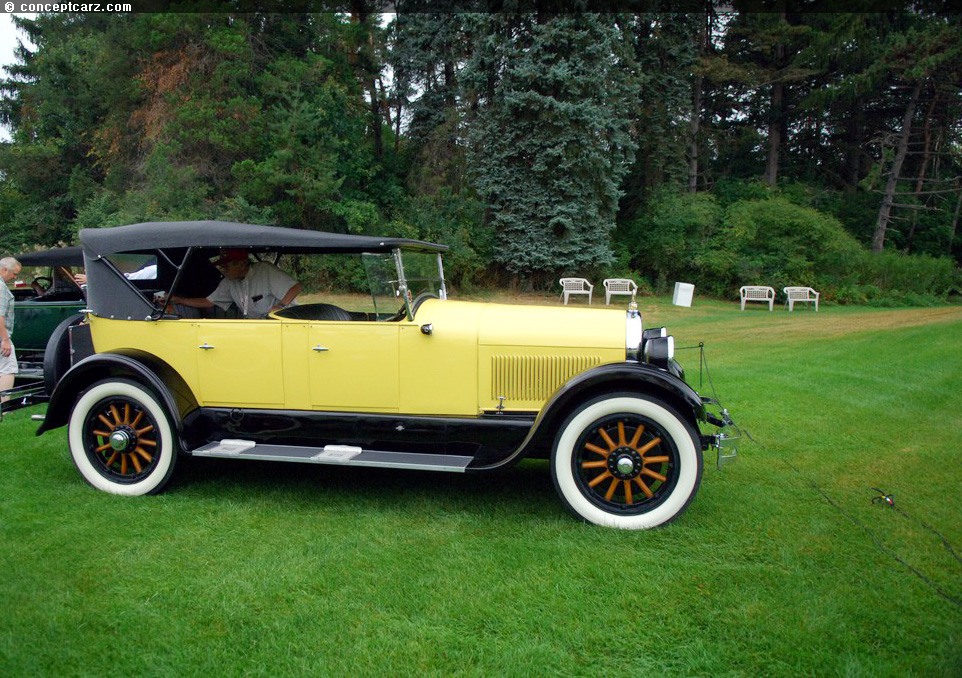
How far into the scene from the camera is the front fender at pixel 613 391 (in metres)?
3.77

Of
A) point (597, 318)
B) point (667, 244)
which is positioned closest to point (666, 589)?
point (597, 318)

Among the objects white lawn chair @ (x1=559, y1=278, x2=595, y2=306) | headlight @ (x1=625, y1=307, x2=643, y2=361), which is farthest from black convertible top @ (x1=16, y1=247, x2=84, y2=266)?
white lawn chair @ (x1=559, y1=278, x2=595, y2=306)

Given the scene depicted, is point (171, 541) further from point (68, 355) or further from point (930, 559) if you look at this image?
point (930, 559)

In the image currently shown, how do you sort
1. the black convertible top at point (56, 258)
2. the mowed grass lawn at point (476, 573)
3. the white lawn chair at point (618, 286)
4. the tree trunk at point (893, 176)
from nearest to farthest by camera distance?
the mowed grass lawn at point (476, 573) < the black convertible top at point (56, 258) < the white lawn chair at point (618, 286) < the tree trunk at point (893, 176)

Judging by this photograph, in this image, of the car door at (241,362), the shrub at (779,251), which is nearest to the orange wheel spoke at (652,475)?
the car door at (241,362)

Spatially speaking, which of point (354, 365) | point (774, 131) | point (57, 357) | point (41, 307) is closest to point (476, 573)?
point (354, 365)

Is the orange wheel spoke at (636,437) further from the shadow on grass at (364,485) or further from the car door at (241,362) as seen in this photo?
the car door at (241,362)

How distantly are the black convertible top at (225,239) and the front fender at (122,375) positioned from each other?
79cm

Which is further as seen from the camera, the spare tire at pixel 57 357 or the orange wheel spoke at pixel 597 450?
the spare tire at pixel 57 357

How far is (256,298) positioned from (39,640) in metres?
2.60

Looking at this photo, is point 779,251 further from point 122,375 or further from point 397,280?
point 122,375

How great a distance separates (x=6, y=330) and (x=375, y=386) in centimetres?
401

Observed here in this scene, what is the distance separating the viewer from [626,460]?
379cm

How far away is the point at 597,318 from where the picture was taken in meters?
4.34
